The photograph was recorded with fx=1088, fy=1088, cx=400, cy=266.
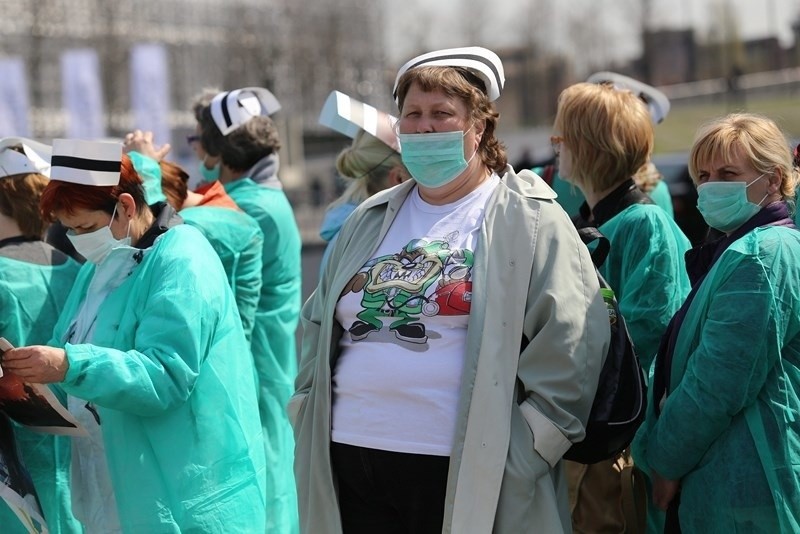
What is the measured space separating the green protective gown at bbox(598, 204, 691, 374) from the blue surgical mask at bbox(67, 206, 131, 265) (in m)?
1.70

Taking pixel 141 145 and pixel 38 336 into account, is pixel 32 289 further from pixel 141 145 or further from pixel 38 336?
pixel 141 145

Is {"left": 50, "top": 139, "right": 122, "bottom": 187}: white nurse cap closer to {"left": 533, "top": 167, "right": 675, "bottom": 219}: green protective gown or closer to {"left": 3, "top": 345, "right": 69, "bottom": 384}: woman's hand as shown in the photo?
{"left": 3, "top": 345, "right": 69, "bottom": 384}: woman's hand

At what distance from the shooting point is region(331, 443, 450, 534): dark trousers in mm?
2943

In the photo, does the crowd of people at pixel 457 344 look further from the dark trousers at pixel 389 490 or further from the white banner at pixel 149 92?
the white banner at pixel 149 92

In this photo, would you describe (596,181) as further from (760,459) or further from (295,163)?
(295,163)

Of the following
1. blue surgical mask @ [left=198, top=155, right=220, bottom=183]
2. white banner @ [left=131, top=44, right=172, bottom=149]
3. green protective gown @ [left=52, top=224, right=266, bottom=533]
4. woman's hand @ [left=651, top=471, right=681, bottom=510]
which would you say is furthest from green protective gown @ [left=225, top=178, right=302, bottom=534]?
white banner @ [left=131, top=44, right=172, bottom=149]

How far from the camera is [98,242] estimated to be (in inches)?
138

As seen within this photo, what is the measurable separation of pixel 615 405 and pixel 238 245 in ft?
7.65

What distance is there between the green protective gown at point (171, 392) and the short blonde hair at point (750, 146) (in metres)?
1.59

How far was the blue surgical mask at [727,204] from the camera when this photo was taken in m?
3.23

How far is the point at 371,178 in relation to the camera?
483cm

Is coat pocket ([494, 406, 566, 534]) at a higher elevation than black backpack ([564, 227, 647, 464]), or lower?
lower

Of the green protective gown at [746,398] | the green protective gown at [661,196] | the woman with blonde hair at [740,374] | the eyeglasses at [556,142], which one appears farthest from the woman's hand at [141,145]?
the green protective gown at [746,398]

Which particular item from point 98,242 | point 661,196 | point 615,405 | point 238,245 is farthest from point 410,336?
point 661,196
